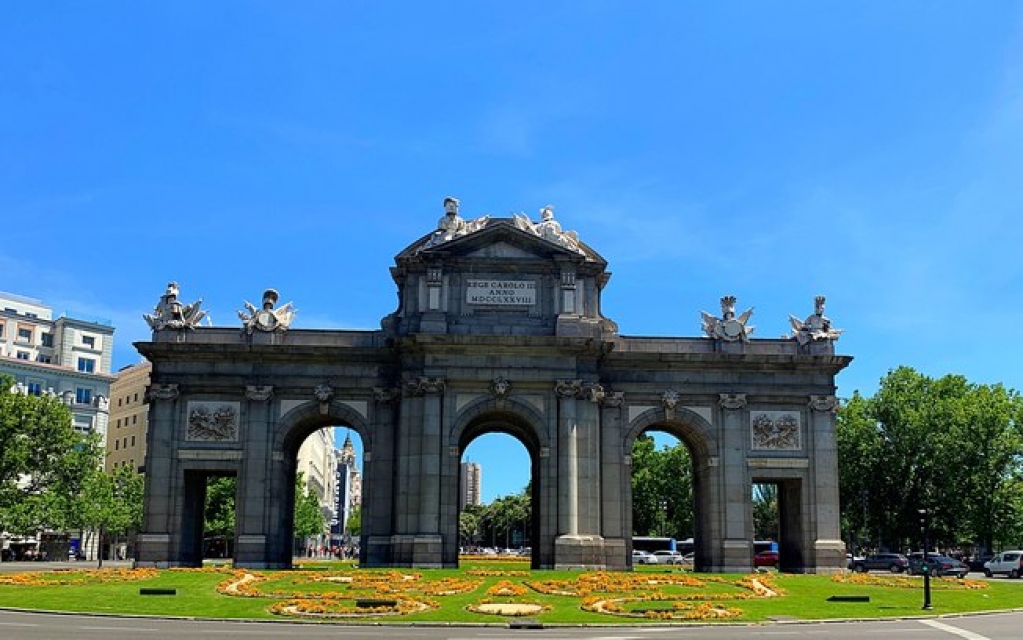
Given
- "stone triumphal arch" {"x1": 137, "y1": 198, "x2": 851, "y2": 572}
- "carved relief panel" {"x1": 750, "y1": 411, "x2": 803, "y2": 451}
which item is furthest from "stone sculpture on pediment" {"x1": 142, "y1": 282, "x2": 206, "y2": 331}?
"carved relief panel" {"x1": 750, "y1": 411, "x2": 803, "y2": 451}

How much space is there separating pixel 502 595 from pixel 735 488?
79.7 ft

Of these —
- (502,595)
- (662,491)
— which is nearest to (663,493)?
(662,491)

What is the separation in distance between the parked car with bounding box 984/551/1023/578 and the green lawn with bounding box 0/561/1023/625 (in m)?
19.8

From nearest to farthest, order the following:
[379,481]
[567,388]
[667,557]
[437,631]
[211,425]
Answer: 1. [437,631]
2. [567,388]
3. [379,481]
4. [211,425]
5. [667,557]

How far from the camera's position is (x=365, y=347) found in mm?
60375

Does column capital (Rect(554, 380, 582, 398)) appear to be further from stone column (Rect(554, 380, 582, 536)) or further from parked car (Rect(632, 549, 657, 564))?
parked car (Rect(632, 549, 657, 564))

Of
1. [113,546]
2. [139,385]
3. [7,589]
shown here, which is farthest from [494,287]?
[139,385]

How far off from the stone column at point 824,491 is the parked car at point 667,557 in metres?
35.0

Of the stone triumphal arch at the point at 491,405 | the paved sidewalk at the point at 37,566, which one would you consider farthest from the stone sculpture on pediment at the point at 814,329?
the paved sidewalk at the point at 37,566

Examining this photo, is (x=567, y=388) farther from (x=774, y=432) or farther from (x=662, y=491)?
(x=662, y=491)

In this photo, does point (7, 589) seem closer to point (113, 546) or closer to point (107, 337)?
point (113, 546)

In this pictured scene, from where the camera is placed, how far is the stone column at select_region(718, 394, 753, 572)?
194 feet

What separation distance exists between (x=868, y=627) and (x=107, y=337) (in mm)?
115537

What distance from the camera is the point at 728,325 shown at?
62.1 metres
